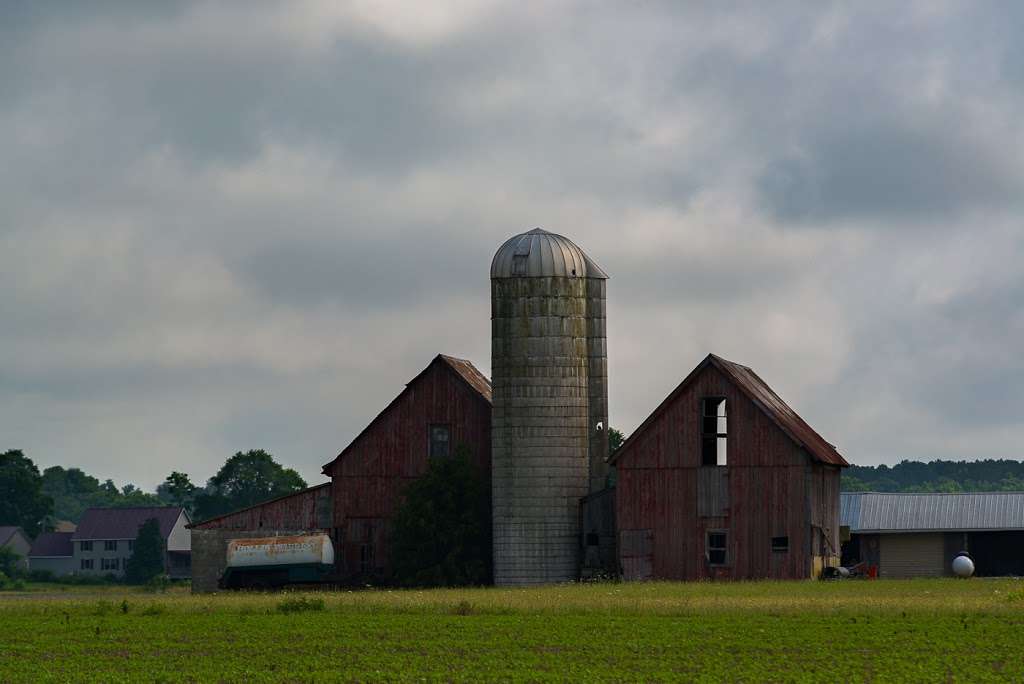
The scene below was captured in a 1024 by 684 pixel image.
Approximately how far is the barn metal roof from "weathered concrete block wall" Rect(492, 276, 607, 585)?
21.1 meters

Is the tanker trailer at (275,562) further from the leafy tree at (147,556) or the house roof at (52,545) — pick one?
the house roof at (52,545)

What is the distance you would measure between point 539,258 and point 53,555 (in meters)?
97.9

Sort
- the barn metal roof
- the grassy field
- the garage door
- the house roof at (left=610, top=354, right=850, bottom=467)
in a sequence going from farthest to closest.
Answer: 1. the garage door
2. the barn metal roof
3. the house roof at (left=610, top=354, right=850, bottom=467)
4. the grassy field

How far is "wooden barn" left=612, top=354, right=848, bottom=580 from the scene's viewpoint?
211ft

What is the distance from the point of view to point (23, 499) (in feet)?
522

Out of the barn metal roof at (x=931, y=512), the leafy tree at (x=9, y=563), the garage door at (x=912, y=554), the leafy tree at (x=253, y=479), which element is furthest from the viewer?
the leafy tree at (x=253, y=479)

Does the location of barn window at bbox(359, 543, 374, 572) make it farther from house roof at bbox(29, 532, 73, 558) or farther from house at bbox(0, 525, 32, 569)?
house roof at bbox(29, 532, 73, 558)

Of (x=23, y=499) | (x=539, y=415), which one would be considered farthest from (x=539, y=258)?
(x=23, y=499)

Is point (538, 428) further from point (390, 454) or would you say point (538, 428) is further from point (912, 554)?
point (912, 554)

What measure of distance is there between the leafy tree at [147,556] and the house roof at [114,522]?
1252 cm

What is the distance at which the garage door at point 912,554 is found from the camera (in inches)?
3290

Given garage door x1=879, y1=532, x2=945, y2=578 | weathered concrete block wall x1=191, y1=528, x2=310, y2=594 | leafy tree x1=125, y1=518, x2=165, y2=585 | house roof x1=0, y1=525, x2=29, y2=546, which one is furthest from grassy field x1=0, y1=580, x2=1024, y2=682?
house roof x1=0, y1=525, x2=29, y2=546

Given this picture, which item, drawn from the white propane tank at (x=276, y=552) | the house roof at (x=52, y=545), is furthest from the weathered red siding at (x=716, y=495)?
the house roof at (x=52, y=545)

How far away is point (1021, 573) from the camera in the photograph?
8188 centimetres
